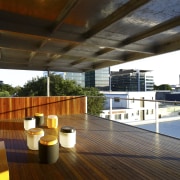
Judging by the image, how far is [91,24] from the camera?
4.20 meters

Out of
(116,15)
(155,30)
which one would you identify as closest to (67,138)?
(116,15)

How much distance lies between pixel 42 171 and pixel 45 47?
12.1 ft

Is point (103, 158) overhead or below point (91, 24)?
below

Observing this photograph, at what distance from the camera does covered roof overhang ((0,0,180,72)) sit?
3254 millimetres

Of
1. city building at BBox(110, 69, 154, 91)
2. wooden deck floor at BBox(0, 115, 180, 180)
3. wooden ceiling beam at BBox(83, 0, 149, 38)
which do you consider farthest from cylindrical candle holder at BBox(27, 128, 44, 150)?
city building at BBox(110, 69, 154, 91)

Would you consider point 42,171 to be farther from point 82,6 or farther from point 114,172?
point 82,6

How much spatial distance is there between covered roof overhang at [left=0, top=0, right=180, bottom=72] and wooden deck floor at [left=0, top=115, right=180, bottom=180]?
2098mm

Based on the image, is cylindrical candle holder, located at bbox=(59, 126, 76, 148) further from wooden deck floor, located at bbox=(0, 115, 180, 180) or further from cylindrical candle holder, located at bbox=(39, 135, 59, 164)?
cylindrical candle holder, located at bbox=(39, 135, 59, 164)

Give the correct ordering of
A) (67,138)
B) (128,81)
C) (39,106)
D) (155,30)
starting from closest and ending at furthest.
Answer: (67,138), (155,30), (39,106), (128,81)

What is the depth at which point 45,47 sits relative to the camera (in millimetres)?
5621

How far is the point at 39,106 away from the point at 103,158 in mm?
4446

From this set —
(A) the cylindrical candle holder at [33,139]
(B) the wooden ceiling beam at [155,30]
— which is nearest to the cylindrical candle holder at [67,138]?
(A) the cylindrical candle holder at [33,139]

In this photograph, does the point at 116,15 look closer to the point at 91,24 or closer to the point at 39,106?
the point at 91,24

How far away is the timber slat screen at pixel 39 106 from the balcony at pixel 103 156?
54.7 inches
